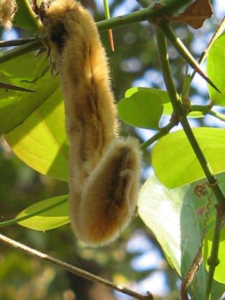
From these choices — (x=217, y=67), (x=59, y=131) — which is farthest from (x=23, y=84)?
(x=217, y=67)

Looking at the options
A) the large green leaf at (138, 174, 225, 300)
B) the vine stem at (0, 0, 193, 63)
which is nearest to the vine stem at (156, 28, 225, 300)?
the vine stem at (0, 0, 193, 63)

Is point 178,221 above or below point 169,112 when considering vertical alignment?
below

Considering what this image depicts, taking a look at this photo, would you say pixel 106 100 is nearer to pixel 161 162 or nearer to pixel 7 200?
pixel 161 162

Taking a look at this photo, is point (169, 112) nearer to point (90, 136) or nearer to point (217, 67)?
point (217, 67)

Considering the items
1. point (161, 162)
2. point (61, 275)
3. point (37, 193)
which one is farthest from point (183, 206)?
point (61, 275)

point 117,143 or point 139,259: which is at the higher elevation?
point 117,143
